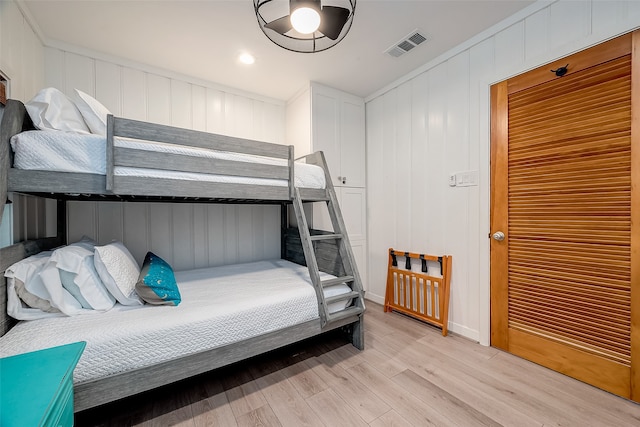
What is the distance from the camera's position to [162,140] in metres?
1.59

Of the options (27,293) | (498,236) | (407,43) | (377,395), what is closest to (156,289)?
(27,293)

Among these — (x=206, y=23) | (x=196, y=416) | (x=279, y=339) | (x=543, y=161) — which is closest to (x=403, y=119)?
(x=543, y=161)

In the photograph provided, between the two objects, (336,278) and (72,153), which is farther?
(336,278)

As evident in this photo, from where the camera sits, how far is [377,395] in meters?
1.55

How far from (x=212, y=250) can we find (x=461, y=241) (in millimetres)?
2504

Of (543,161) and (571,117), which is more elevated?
(571,117)

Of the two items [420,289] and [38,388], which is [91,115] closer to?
[38,388]

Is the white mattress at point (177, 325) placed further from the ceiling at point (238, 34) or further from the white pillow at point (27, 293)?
the ceiling at point (238, 34)

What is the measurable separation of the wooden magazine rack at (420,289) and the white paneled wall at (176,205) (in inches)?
56.8

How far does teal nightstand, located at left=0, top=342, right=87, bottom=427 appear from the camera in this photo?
0.64 m

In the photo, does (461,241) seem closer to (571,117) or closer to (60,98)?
(571,117)

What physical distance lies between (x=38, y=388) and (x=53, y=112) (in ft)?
4.80

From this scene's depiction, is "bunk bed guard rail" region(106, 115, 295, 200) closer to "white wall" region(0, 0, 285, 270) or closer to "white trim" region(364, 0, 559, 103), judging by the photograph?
"white wall" region(0, 0, 285, 270)

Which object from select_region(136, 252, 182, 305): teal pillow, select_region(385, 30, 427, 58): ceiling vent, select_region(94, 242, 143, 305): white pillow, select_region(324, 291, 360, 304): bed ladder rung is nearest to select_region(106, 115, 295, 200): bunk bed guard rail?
select_region(94, 242, 143, 305): white pillow
